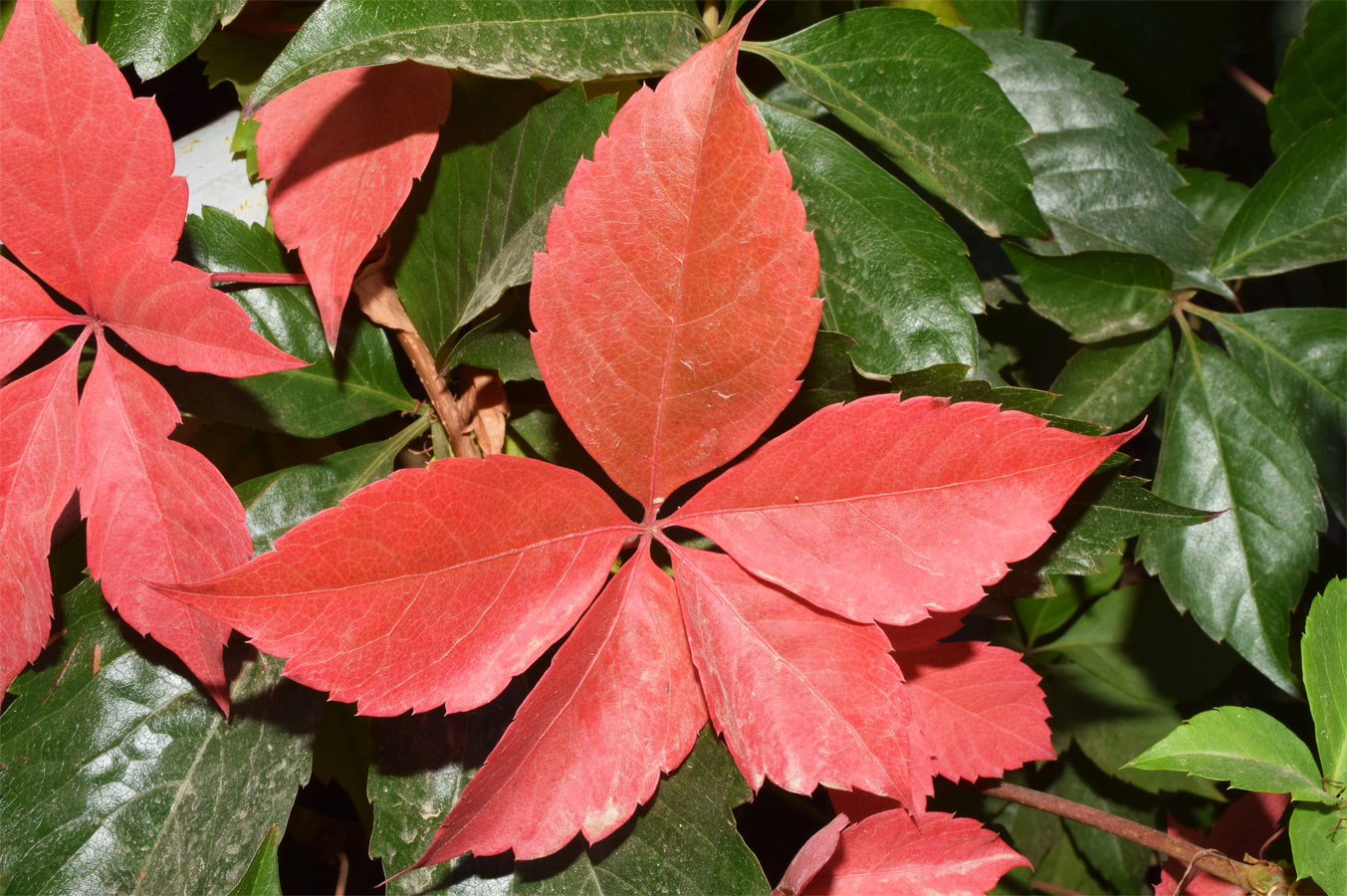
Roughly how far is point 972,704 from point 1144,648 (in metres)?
0.58

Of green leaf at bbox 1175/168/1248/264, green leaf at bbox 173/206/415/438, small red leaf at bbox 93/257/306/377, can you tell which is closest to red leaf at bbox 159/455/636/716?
small red leaf at bbox 93/257/306/377

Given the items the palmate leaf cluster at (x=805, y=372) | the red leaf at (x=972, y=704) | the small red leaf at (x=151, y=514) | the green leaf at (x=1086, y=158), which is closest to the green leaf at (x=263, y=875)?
the palmate leaf cluster at (x=805, y=372)

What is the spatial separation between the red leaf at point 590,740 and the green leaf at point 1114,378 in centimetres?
48

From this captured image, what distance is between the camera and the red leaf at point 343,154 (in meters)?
0.60

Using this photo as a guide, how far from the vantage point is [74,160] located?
53cm

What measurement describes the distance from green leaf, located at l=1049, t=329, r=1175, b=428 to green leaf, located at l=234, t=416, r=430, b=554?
0.60m

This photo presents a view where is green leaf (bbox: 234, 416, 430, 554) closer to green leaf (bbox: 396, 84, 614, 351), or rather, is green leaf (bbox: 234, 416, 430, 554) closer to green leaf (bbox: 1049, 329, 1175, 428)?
green leaf (bbox: 396, 84, 614, 351)

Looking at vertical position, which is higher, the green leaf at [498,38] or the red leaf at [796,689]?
the green leaf at [498,38]

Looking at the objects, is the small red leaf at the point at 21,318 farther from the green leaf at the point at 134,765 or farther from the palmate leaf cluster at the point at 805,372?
the green leaf at the point at 134,765

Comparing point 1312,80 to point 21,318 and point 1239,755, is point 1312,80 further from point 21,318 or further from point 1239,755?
point 21,318

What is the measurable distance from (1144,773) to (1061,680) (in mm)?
133

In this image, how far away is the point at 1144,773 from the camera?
3.31 ft

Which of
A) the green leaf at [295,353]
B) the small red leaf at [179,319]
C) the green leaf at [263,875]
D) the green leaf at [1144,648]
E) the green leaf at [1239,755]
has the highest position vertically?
the small red leaf at [179,319]

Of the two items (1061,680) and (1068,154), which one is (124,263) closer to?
(1068,154)
